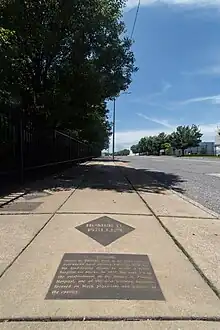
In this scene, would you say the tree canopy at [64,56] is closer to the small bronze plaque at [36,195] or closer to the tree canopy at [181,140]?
the small bronze plaque at [36,195]

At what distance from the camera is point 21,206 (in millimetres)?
8289

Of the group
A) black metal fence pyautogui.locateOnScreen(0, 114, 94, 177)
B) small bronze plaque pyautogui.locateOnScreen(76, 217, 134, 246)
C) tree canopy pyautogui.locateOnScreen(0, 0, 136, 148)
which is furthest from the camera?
tree canopy pyautogui.locateOnScreen(0, 0, 136, 148)

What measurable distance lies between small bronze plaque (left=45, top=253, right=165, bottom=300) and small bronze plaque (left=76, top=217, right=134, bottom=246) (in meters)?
0.75

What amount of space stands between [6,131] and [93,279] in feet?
24.4

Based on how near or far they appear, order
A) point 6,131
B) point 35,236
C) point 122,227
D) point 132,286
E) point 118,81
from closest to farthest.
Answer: point 132,286 → point 35,236 → point 122,227 → point 6,131 → point 118,81

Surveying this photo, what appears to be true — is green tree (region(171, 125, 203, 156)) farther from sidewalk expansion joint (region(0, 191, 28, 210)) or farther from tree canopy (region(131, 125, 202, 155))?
sidewalk expansion joint (region(0, 191, 28, 210))

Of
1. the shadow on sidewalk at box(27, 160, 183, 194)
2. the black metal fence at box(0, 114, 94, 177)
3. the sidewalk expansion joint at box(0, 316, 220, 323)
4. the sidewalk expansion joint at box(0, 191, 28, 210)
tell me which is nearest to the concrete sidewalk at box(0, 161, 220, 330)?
the sidewalk expansion joint at box(0, 316, 220, 323)

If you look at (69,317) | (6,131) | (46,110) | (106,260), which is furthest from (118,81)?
(69,317)

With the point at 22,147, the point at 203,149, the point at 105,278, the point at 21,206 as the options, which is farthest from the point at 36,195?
the point at 203,149

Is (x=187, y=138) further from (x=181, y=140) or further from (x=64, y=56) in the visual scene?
(x=64, y=56)

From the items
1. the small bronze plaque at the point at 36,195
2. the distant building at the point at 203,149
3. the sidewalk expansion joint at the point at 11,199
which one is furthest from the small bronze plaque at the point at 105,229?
the distant building at the point at 203,149

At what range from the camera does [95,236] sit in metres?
5.80

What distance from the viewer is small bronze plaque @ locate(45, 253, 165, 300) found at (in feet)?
12.1

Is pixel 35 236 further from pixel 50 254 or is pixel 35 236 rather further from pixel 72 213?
pixel 72 213
